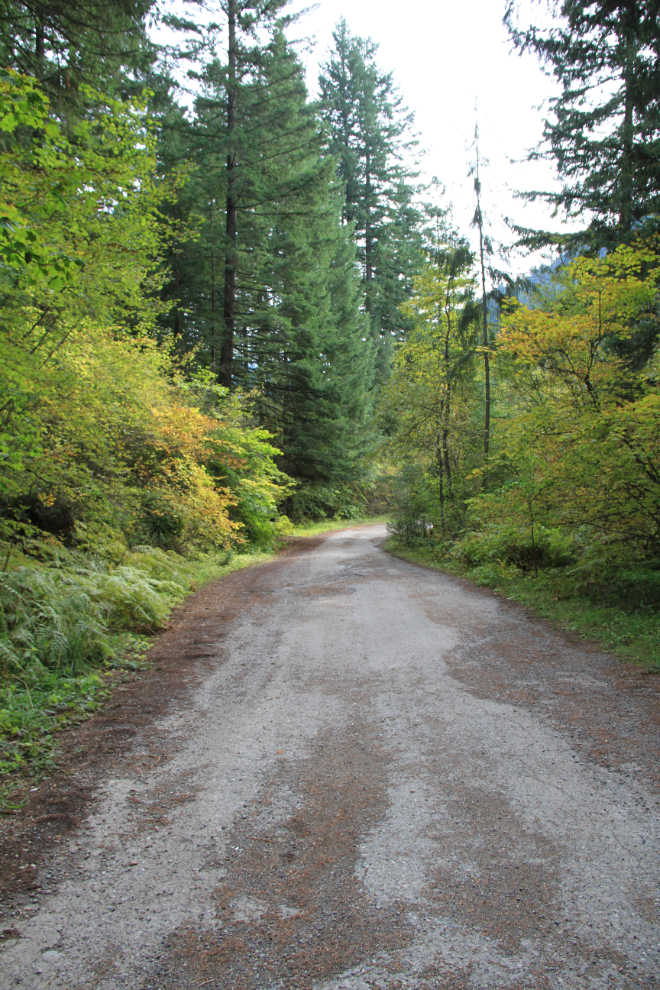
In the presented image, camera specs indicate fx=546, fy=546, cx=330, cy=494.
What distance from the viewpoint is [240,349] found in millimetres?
20219

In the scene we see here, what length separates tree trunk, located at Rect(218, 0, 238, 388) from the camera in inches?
671

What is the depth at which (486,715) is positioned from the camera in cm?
424

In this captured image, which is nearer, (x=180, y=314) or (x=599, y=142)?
(x=599, y=142)

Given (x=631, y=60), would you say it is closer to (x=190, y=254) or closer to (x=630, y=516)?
(x=630, y=516)

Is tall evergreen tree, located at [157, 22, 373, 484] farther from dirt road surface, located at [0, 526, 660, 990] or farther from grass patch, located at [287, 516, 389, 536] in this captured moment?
dirt road surface, located at [0, 526, 660, 990]

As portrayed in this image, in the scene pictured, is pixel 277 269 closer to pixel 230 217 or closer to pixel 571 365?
pixel 230 217

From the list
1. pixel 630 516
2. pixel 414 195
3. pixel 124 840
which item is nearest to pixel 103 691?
pixel 124 840

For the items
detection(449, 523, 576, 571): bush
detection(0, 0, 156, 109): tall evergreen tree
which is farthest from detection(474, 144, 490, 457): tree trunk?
detection(0, 0, 156, 109): tall evergreen tree

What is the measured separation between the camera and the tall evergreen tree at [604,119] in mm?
6367

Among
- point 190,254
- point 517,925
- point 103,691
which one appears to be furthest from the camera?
point 190,254

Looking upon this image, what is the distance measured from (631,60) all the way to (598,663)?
8401 mm

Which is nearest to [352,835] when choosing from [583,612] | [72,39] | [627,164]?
[583,612]

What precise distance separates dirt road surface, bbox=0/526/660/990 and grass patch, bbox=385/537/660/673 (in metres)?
0.68

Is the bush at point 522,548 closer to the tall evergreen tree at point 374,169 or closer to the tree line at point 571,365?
the tree line at point 571,365
